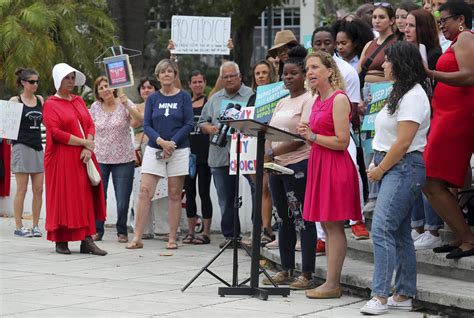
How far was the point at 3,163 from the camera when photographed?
15.8 meters

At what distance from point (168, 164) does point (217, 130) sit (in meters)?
0.69

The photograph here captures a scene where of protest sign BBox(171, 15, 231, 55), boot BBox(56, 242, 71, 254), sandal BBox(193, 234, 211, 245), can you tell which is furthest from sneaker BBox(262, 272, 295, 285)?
protest sign BBox(171, 15, 231, 55)

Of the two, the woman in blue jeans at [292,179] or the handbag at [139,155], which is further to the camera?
the handbag at [139,155]

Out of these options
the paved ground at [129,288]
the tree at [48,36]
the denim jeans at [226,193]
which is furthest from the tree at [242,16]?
the paved ground at [129,288]

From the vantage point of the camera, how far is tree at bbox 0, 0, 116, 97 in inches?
731

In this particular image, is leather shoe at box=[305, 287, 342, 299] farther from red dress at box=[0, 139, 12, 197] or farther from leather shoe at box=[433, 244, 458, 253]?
red dress at box=[0, 139, 12, 197]

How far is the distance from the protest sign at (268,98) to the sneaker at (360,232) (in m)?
1.35

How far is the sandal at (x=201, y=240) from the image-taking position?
12814 mm

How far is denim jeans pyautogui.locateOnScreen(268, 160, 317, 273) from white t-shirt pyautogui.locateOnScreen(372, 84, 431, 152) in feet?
3.59

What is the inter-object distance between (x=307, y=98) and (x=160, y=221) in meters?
4.68

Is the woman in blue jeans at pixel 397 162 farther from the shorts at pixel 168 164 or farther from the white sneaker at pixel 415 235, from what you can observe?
the shorts at pixel 168 164

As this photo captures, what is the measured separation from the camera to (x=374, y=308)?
8164mm

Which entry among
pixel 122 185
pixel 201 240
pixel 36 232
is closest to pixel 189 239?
pixel 201 240

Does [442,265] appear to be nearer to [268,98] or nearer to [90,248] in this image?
[268,98]
